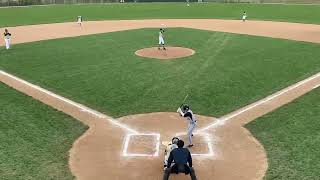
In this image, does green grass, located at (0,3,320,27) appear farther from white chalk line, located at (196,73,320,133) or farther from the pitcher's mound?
white chalk line, located at (196,73,320,133)

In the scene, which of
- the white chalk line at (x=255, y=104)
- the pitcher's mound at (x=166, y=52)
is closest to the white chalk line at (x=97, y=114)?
the white chalk line at (x=255, y=104)

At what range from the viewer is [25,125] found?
53.3 ft

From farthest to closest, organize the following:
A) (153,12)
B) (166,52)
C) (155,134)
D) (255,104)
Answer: (153,12)
(166,52)
(255,104)
(155,134)

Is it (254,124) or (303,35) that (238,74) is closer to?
(254,124)

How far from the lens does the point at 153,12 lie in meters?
60.6

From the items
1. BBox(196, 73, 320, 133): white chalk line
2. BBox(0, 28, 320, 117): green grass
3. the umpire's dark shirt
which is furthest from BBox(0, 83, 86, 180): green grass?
BBox(196, 73, 320, 133): white chalk line

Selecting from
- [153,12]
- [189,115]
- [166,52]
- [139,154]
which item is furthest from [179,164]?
[153,12]

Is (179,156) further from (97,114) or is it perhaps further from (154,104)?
(154,104)

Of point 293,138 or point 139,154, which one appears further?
point 293,138

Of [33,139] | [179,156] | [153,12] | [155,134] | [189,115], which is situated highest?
[153,12]

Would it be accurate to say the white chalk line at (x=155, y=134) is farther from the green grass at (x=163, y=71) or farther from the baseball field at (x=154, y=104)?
the green grass at (x=163, y=71)

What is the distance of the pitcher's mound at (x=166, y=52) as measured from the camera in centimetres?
2906

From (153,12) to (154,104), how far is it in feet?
142

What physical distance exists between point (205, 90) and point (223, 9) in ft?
148
